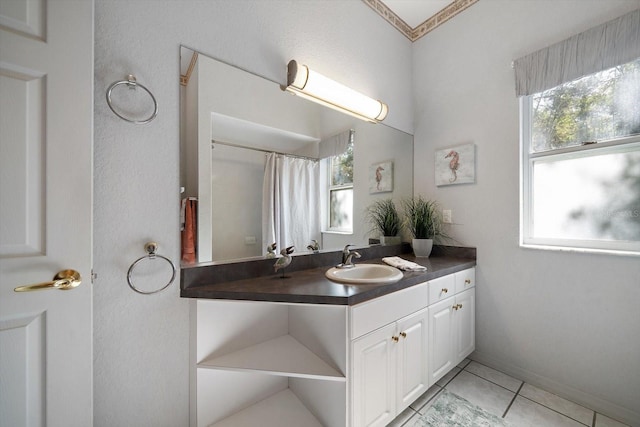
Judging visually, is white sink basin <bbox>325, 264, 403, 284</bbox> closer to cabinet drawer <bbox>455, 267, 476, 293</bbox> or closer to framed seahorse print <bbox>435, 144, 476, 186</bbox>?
cabinet drawer <bbox>455, 267, 476, 293</bbox>

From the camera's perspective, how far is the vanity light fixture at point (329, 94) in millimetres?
1327

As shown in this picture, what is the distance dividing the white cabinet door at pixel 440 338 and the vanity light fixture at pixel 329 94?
1360mm

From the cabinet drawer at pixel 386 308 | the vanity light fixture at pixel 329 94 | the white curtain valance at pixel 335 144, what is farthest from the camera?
the white curtain valance at pixel 335 144

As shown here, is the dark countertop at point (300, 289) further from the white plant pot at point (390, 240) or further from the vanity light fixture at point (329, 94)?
the vanity light fixture at point (329, 94)

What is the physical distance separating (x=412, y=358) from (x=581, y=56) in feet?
6.47

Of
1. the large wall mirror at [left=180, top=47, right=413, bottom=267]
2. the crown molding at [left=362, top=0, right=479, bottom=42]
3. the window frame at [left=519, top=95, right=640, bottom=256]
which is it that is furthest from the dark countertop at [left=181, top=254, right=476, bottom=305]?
the crown molding at [left=362, top=0, right=479, bottom=42]

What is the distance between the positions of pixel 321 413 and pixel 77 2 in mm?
1861

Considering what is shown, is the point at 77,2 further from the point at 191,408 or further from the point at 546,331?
the point at 546,331

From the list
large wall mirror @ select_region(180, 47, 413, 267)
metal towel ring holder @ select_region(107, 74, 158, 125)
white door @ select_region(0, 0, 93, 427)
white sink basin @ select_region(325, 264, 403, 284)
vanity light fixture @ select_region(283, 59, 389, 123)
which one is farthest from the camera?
vanity light fixture @ select_region(283, 59, 389, 123)

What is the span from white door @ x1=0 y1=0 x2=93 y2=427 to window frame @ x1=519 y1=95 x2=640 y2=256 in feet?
7.65

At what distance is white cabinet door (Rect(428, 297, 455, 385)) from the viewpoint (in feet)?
4.66

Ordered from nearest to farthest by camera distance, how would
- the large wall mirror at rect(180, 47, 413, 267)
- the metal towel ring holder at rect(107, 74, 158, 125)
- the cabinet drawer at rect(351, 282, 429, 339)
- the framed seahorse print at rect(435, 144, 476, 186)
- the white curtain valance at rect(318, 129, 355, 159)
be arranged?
the metal towel ring holder at rect(107, 74, 158, 125) → the cabinet drawer at rect(351, 282, 429, 339) → the large wall mirror at rect(180, 47, 413, 267) → the white curtain valance at rect(318, 129, 355, 159) → the framed seahorse print at rect(435, 144, 476, 186)

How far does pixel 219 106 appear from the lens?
1186mm

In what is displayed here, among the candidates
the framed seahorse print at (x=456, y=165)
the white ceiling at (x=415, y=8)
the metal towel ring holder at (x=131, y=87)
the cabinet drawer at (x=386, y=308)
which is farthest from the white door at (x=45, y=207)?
the framed seahorse print at (x=456, y=165)
